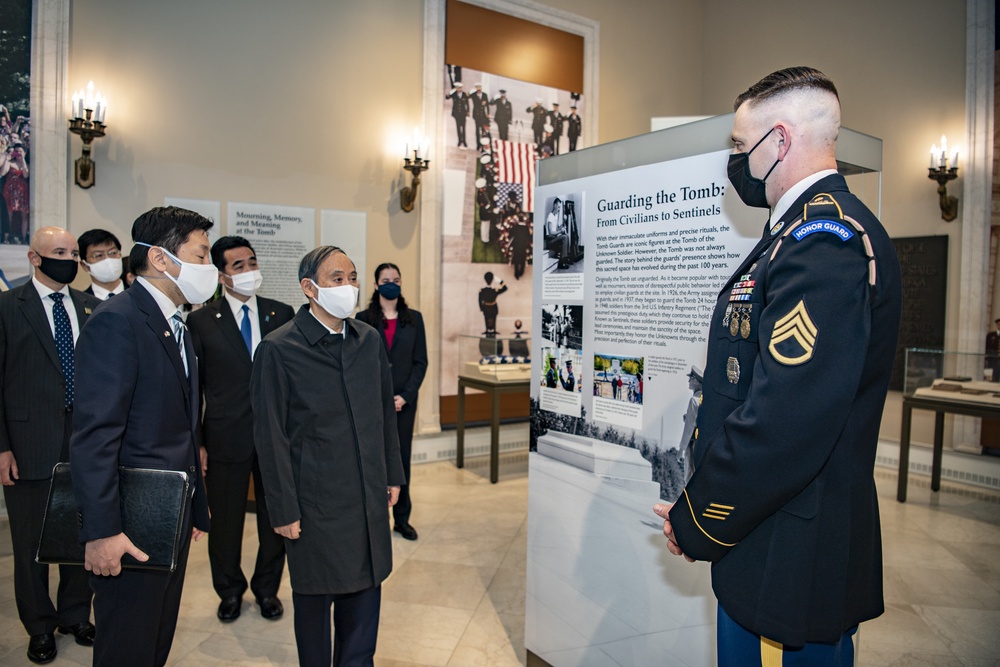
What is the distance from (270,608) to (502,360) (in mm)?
3393

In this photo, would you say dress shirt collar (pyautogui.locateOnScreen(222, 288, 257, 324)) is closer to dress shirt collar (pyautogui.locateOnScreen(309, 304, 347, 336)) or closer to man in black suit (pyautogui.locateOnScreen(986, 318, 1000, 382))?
dress shirt collar (pyautogui.locateOnScreen(309, 304, 347, 336))

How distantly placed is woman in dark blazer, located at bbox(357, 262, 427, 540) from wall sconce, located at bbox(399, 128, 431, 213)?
206 cm

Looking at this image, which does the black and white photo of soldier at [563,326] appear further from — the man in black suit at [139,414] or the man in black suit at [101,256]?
the man in black suit at [101,256]

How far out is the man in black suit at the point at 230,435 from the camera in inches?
133

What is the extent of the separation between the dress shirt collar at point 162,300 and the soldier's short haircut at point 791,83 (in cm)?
190

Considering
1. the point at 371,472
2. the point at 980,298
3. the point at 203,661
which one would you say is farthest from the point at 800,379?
the point at 980,298

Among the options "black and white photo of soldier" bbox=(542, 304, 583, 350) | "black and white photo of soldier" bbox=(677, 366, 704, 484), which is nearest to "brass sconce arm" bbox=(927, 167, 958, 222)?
"black and white photo of soldier" bbox=(542, 304, 583, 350)

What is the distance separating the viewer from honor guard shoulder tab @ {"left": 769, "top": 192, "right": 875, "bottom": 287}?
1.29 m

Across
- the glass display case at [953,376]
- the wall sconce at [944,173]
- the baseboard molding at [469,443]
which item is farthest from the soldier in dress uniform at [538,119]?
the glass display case at [953,376]

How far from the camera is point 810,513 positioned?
1335mm

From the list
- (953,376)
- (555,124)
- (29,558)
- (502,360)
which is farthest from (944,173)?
(29,558)

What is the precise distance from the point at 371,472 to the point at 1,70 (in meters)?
4.75

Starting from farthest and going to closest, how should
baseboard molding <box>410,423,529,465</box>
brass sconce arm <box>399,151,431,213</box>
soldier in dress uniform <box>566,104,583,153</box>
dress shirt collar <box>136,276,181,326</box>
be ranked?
soldier in dress uniform <box>566,104,583,153</box>, baseboard molding <box>410,423,529,465</box>, brass sconce arm <box>399,151,431,213</box>, dress shirt collar <box>136,276,181,326</box>

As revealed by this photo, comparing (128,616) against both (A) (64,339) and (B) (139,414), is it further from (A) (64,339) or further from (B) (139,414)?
(A) (64,339)
